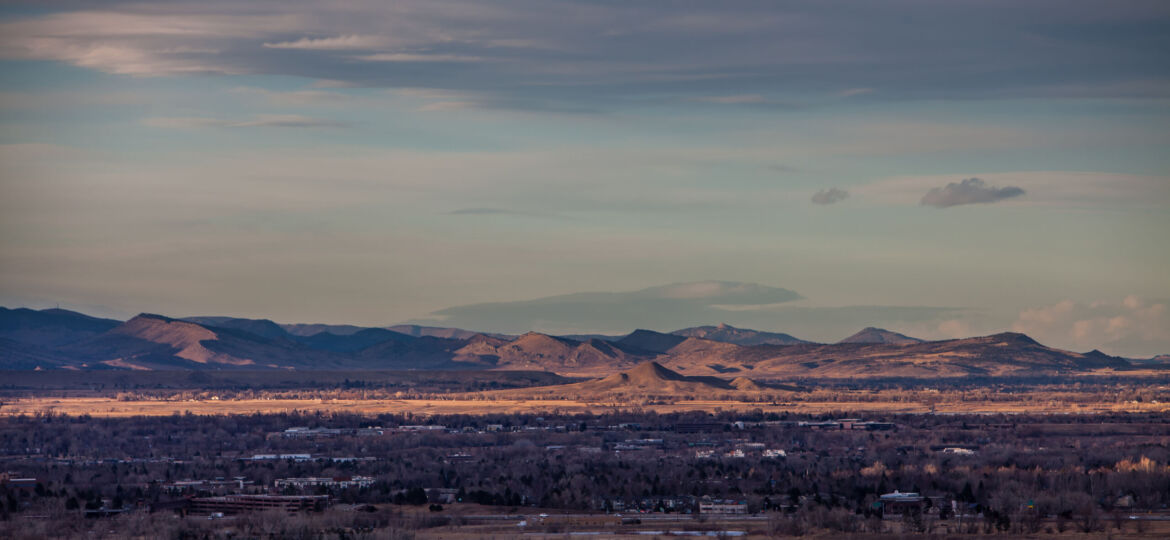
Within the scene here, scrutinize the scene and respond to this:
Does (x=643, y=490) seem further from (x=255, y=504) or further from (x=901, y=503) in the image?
(x=255, y=504)

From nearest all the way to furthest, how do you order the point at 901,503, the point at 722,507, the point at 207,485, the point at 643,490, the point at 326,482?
the point at 901,503 < the point at 722,507 < the point at 643,490 < the point at 326,482 < the point at 207,485

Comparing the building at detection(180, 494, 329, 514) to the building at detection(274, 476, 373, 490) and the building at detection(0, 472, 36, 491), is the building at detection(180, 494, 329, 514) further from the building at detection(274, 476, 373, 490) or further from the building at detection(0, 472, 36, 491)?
the building at detection(0, 472, 36, 491)

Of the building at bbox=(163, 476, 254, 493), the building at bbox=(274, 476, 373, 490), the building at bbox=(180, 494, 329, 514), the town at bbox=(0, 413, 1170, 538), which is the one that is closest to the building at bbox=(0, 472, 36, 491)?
the town at bbox=(0, 413, 1170, 538)

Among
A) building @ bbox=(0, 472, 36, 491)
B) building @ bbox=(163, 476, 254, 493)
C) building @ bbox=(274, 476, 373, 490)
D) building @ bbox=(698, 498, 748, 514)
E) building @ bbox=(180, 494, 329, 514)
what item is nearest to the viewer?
building @ bbox=(180, 494, 329, 514)

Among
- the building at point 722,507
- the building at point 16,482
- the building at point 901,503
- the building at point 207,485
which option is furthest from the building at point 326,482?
the building at point 901,503

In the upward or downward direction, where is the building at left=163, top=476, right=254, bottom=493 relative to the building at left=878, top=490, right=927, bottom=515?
upward

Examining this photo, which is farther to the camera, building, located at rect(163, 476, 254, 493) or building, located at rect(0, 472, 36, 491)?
building, located at rect(163, 476, 254, 493)

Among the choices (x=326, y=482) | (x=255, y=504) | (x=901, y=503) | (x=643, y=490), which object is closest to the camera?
(x=901, y=503)

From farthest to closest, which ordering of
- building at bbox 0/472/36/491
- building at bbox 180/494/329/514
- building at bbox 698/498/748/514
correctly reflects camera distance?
building at bbox 0/472/36/491, building at bbox 698/498/748/514, building at bbox 180/494/329/514

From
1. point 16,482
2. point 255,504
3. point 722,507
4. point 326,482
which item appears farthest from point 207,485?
point 722,507

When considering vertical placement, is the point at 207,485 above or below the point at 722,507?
above

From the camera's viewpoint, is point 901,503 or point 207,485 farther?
point 207,485

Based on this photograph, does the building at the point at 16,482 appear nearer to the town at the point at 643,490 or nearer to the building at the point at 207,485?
the town at the point at 643,490
